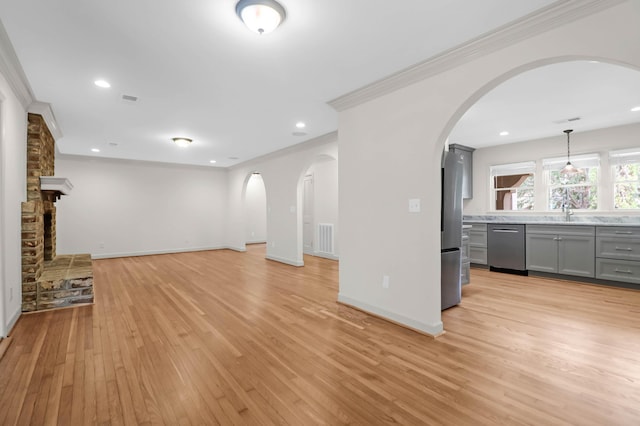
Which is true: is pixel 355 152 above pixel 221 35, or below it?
below

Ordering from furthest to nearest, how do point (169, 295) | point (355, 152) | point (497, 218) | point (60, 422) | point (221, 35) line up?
point (497, 218)
point (169, 295)
point (355, 152)
point (221, 35)
point (60, 422)

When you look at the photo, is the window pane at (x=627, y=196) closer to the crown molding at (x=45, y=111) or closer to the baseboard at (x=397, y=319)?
the baseboard at (x=397, y=319)

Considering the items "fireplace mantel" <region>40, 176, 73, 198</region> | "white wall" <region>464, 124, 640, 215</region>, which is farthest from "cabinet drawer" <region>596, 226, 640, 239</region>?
"fireplace mantel" <region>40, 176, 73, 198</region>

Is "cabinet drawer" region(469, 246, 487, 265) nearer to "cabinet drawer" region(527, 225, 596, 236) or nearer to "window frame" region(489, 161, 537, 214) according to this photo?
"cabinet drawer" region(527, 225, 596, 236)

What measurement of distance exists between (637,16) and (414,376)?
2607 millimetres

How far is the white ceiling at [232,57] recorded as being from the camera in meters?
2.00

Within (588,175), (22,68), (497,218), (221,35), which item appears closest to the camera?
(221,35)

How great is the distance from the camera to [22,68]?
2.83 m

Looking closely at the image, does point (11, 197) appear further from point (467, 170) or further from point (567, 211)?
point (567, 211)

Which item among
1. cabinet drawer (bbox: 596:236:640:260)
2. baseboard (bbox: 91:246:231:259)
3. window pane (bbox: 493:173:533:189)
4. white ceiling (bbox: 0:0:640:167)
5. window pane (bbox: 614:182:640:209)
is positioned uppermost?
white ceiling (bbox: 0:0:640:167)

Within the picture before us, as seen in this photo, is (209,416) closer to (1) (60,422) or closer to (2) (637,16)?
(1) (60,422)

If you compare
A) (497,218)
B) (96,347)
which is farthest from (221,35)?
(497,218)

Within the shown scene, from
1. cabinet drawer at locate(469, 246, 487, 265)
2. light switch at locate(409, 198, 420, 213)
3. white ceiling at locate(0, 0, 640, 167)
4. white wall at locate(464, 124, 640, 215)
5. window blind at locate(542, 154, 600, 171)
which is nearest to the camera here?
white ceiling at locate(0, 0, 640, 167)

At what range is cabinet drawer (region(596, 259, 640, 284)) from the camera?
434 cm
